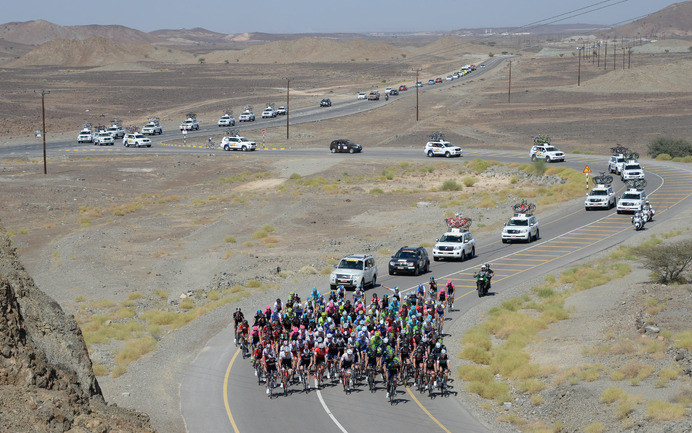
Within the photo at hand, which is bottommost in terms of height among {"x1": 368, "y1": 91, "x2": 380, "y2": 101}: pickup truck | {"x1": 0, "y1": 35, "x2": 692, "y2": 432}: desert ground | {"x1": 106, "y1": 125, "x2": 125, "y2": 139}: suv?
{"x1": 0, "y1": 35, "x2": 692, "y2": 432}: desert ground

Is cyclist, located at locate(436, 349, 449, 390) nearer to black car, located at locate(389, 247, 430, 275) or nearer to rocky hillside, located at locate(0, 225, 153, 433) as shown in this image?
rocky hillside, located at locate(0, 225, 153, 433)

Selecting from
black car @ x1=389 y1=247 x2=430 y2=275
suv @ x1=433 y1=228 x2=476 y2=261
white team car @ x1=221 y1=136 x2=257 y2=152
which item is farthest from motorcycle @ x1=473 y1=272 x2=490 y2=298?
white team car @ x1=221 y1=136 x2=257 y2=152

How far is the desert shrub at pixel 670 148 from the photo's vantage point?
288 feet

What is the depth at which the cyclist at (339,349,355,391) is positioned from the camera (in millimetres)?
24630

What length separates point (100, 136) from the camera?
Answer: 346 ft

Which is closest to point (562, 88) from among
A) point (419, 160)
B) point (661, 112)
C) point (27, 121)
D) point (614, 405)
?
point (661, 112)

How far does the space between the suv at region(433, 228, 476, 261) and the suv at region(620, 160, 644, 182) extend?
2807cm

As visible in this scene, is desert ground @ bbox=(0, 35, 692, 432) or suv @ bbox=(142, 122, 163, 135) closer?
desert ground @ bbox=(0, 35, 692, 432)

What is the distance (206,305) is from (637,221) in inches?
1009

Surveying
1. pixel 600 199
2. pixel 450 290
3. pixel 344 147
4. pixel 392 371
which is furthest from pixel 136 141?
pixel 392 371

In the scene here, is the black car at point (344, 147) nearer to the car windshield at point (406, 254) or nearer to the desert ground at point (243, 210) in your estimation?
the desert ground at point (243, 210)

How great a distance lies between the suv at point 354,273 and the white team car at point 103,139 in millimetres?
73925

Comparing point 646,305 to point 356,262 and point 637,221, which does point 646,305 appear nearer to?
point 356,262

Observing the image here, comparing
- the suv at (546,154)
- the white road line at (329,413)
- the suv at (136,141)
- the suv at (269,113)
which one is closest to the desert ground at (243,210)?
the white road line at (329,413)
